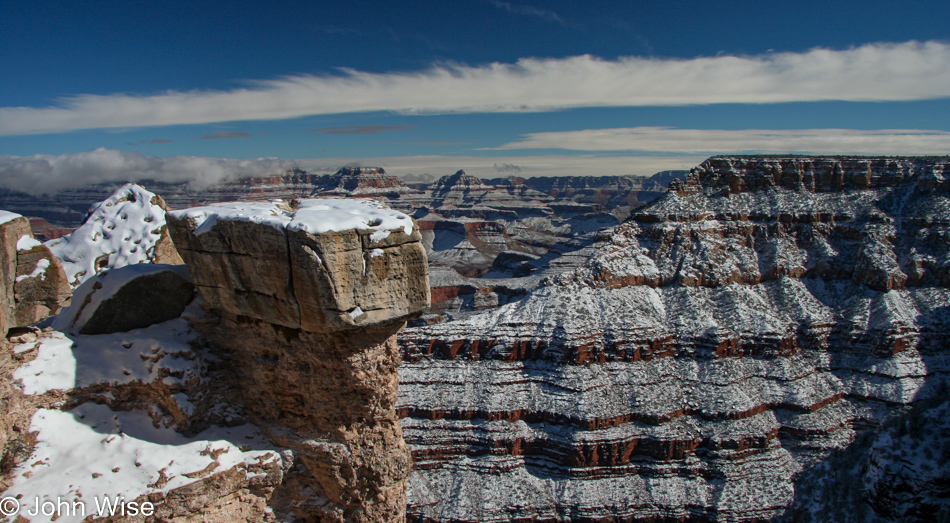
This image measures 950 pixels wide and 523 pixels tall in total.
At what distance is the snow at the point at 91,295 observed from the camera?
1027cm

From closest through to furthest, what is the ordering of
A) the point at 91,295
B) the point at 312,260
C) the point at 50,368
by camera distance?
the point at 312,260
the point at 50,368
the point at 91,295

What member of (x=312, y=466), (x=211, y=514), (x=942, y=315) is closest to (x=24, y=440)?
(x=211, y=514)

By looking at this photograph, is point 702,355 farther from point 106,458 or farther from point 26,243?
point 26,243

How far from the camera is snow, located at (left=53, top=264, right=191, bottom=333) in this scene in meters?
10.3

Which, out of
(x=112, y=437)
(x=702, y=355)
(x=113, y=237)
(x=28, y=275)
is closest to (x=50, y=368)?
(x=112, y=437)

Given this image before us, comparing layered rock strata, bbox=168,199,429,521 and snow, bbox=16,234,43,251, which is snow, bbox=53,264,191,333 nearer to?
layered rock strata, bbox=168,199,429,521

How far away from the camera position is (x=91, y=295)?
34.4ft

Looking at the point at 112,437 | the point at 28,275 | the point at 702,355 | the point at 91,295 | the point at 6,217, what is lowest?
the point at 702,355

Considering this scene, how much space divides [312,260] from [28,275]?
31.6 feet

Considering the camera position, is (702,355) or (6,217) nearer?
(6,217)

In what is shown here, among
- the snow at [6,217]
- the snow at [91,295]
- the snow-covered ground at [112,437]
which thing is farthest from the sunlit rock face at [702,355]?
the snow at [6,217]

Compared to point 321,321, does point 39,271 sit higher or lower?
higher

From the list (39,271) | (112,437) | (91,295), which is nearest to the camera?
(112,437)

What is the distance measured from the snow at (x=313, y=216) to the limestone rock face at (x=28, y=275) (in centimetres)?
471
